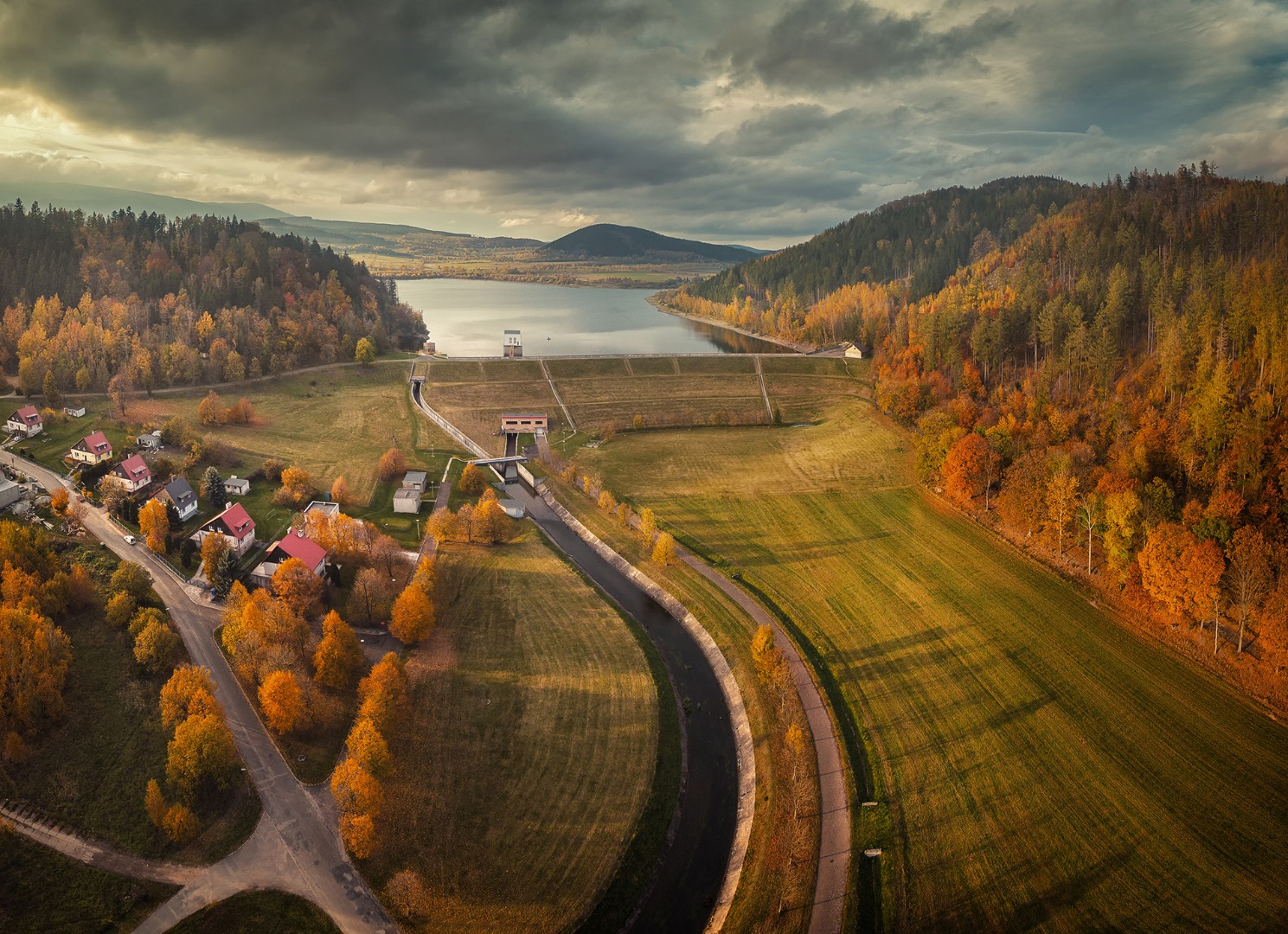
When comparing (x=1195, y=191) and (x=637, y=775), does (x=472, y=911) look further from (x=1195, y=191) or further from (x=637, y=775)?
(x=1195, y=191)

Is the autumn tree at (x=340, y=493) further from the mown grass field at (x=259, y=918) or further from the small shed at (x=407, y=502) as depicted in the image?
the mown grass field at (x=259, y=918)

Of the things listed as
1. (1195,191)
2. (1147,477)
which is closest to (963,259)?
(1195,191)

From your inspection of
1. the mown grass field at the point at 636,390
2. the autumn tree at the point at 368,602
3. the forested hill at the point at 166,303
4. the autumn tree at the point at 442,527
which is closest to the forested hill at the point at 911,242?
the mown grass field at the point at 636,390

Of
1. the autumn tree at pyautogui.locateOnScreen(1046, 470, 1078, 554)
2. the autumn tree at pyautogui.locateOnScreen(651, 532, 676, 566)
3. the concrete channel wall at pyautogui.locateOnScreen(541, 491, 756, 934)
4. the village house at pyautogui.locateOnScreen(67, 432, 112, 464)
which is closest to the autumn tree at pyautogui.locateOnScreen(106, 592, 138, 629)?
the village house at pyautogui.locateOnScreen(67, 432, 112, 464)

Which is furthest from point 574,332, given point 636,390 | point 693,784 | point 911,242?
point 693,784

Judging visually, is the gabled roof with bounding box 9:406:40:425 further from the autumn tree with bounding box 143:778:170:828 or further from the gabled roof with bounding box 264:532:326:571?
the autumn tree with bounding box 143:778:170:828

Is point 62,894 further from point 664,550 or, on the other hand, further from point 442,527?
point 664,550
